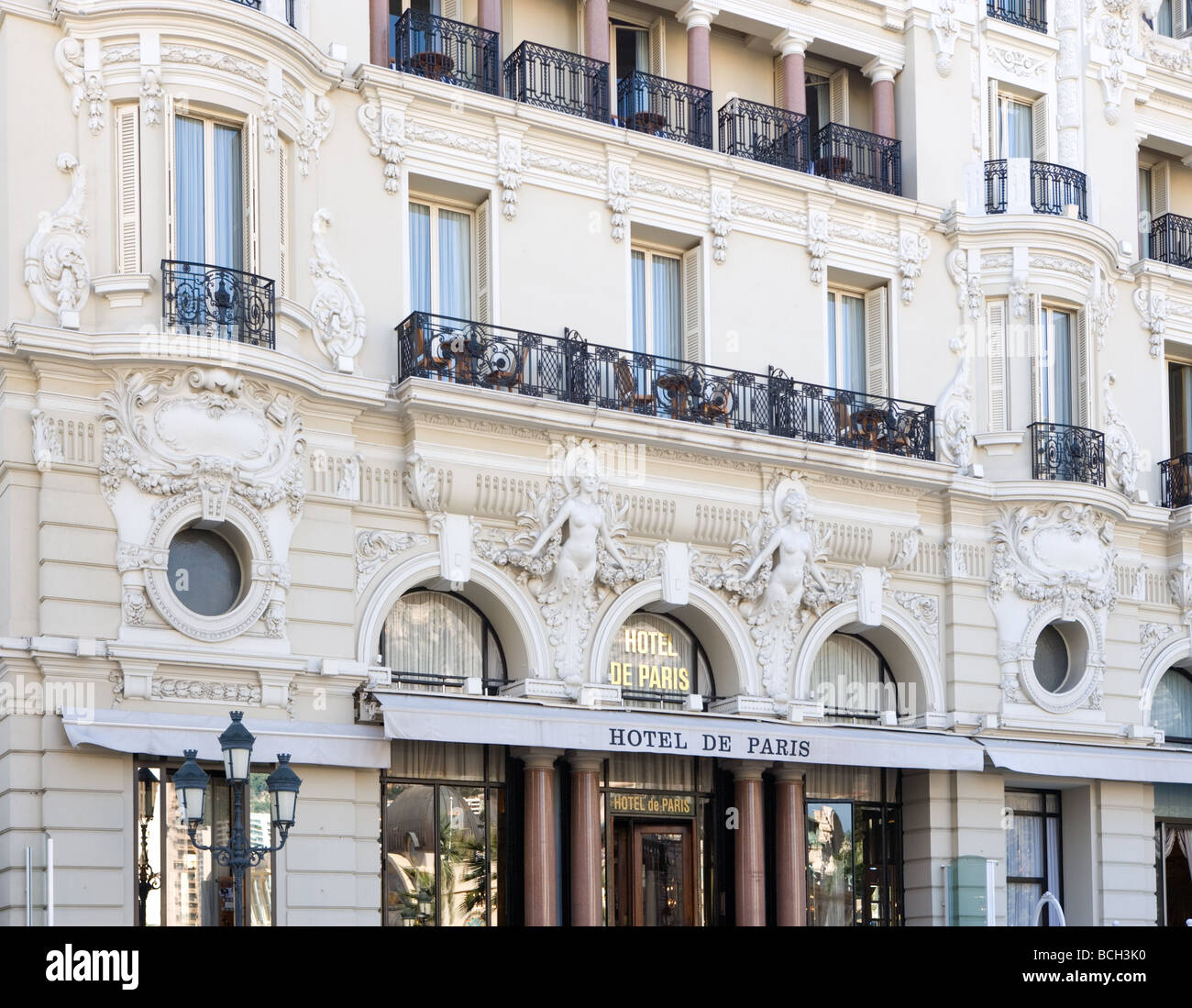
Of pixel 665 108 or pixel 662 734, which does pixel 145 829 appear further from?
pixel 665 108

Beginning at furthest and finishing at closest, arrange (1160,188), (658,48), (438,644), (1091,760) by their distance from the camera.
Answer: (1160,188), (658,48), (1091,760), (438,644)

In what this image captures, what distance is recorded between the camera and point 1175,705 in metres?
25.5

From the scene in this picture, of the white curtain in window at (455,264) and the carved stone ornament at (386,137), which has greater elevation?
the carved stone ornament at (386,137)

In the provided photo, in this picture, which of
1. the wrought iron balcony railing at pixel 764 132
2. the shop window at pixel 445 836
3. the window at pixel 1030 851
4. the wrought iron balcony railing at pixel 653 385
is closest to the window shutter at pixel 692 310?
the wrought iron balcony railing at pixel 653 385

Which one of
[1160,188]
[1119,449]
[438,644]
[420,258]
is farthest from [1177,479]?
[420,258]

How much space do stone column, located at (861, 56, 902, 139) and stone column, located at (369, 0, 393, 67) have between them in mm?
6975

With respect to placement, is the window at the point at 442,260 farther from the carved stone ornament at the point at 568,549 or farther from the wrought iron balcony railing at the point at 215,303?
the wrought iron balcony railing at the point at 215,303

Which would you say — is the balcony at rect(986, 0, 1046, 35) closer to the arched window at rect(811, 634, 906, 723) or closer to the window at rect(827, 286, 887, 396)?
the window at rect(827, 286, 887, 396)

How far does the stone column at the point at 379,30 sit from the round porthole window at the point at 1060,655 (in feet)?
37.1

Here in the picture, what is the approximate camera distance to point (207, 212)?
60.3 feet

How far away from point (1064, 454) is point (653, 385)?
6.21m

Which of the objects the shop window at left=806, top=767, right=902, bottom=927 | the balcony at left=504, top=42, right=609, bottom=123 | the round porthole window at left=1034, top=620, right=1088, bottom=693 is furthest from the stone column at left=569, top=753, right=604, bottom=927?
the balcony at left=504, top=42, right=609, bottom=123

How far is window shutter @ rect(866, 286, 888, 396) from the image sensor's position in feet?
76.4

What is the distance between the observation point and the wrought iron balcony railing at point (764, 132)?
22891 mm
